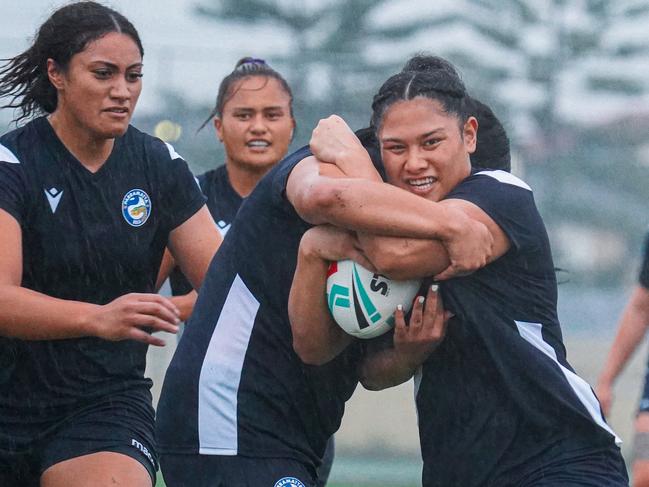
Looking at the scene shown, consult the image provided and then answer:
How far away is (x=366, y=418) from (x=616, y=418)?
1907 millimetres

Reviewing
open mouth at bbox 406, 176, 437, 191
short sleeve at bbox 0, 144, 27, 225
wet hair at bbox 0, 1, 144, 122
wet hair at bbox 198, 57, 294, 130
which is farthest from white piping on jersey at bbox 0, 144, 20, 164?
wet hair at bbox 198, 57, 294, 130

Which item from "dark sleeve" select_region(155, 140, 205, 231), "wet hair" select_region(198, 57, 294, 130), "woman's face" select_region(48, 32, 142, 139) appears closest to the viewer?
"woman's face" select_region(48, 32, 142, 139)

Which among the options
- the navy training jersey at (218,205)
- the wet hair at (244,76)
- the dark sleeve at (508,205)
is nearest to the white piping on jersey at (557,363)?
the dark sleeve at (508,205)

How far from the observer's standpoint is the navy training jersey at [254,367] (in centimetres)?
351

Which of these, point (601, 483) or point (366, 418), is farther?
point (366, 418)

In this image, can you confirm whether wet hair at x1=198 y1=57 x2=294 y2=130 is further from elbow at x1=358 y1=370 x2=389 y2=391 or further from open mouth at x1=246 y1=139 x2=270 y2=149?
elbow at x1=358 y1=370 x2=389 y2=391

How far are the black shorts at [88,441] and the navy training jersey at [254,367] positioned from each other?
42 cm

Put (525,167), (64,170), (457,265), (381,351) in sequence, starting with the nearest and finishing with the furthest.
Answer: (457,265) → (381,351) → (64,170) → (525,167)

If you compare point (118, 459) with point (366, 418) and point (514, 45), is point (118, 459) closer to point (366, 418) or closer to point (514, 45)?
point (366, 418)

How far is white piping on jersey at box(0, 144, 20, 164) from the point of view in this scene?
4117 millimetres

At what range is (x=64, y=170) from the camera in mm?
4207

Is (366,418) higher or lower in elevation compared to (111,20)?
lower

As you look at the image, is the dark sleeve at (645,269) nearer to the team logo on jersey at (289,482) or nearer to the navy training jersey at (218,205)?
the navy training jersey at (218,205)

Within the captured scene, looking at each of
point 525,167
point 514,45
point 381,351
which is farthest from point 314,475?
point 514,45
